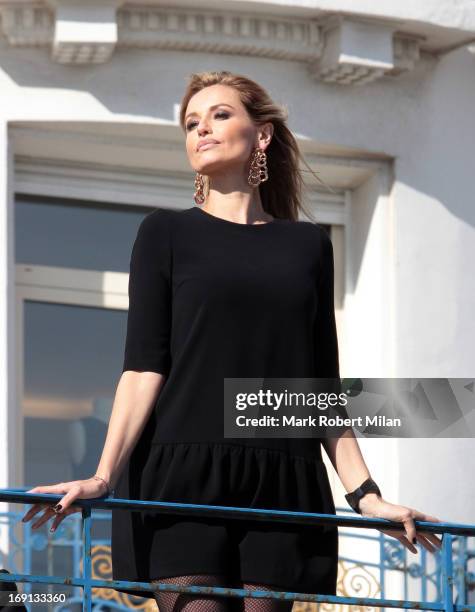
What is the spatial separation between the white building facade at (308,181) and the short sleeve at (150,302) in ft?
14.6

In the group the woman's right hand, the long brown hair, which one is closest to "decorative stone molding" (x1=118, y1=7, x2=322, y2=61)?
the long brown hair

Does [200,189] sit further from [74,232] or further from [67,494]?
[74,232]

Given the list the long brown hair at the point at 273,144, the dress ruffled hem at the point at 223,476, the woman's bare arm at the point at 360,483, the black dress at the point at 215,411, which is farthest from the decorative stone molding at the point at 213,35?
the dress ruffled hem at the point at 223,476

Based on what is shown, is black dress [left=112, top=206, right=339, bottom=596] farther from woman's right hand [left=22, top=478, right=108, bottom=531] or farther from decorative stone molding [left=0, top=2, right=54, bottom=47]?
decorative stone molding [left=0, top=2, right=54, bottom=47]

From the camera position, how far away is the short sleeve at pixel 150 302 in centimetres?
379

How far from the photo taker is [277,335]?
12.5ft

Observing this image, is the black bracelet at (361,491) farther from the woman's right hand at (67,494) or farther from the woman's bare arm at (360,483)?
the woman's right hand at (67,494)

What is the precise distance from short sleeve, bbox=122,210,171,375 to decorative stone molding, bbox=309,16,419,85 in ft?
15.8

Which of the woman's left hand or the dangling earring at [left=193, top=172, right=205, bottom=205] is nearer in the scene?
the woman's left hand

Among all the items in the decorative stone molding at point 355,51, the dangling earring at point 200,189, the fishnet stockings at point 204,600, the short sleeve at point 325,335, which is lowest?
the fishnet stockings at point 204,600

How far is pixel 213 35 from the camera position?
8.48 meters

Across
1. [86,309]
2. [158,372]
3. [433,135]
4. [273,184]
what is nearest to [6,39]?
[86,309]

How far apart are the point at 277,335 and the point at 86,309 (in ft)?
17.3

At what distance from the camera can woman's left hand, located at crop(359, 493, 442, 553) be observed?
3.83 m
